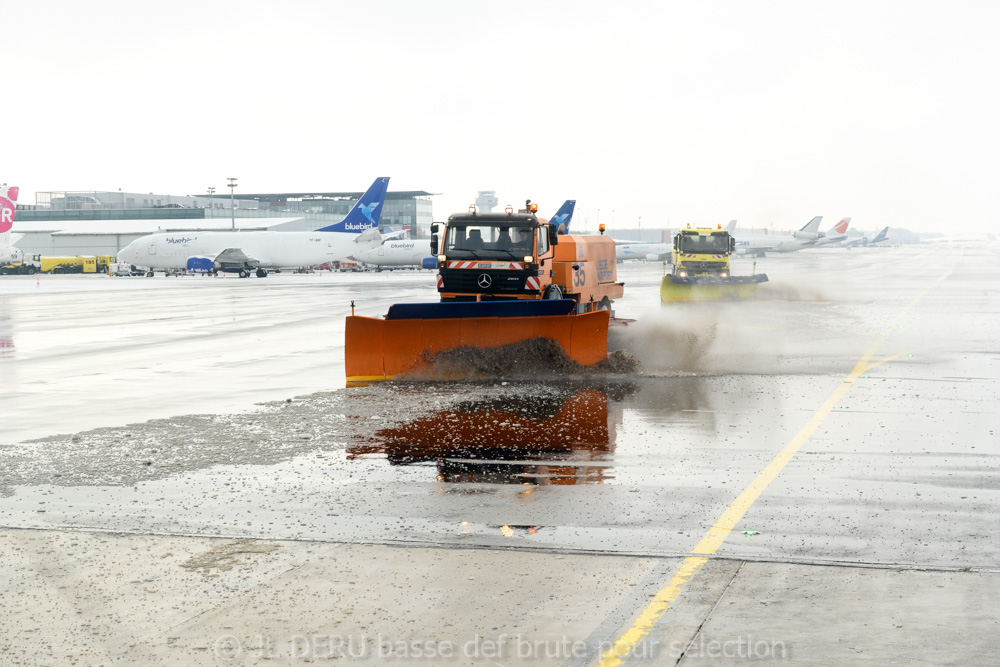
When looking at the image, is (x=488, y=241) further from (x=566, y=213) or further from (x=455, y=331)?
(x=566, y=213)

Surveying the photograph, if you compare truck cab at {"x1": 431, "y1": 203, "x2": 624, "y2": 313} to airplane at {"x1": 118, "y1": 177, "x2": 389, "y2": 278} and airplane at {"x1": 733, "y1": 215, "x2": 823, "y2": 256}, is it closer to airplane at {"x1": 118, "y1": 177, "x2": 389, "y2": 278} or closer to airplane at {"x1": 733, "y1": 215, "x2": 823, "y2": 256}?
airplane at {"x1": 118, "y1": 177, "x2": 389, "y2": 278}

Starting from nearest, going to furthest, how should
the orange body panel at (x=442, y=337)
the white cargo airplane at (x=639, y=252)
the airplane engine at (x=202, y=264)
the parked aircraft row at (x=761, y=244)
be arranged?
the orange body panel at (x=442, y=337), the airplane engine at (x=202, y=264), the white cargo airplane at (x=639, y=252), the parked aircraft row at (x=761, y=244)

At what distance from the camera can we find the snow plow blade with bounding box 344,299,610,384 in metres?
15.7

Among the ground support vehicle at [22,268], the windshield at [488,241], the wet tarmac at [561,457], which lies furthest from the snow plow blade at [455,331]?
the ground support vehicle at [22,268]

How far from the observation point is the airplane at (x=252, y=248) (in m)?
72.8

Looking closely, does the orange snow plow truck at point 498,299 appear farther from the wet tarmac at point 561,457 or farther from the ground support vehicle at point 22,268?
the ground support vehicle at point 22,268

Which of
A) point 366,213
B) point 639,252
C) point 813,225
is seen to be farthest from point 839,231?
point 366,213

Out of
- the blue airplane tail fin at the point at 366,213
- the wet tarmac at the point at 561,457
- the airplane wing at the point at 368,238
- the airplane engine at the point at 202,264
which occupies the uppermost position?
the blue airplane tail fin at the point at 366,213

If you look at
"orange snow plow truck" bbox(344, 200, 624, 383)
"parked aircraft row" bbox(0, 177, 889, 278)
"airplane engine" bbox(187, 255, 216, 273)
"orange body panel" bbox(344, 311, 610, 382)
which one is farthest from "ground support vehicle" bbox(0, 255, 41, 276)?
"orange body panel" bbox(344, 311, 610, 382)

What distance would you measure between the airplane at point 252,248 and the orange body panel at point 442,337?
58207mm

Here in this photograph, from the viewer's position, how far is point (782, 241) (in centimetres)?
12088

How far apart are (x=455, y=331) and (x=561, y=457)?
22.1ft

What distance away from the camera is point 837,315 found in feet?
97.2

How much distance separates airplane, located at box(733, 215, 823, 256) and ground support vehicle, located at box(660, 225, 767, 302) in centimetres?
7943
